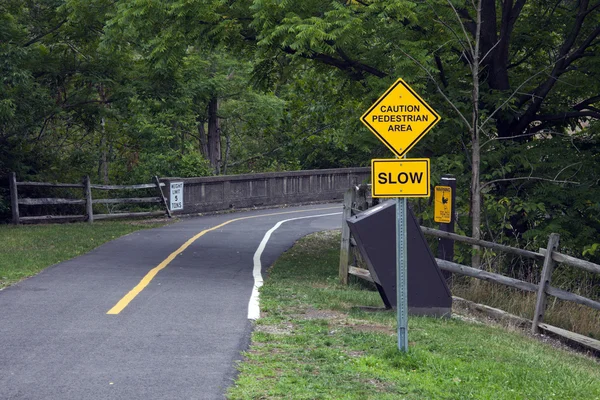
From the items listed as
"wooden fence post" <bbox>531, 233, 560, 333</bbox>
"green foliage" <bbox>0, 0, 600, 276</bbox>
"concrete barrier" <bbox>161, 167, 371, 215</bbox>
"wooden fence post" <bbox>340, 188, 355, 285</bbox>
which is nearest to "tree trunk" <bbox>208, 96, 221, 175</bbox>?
"concrete barrier" <bbox>161, 167, 371, 215</bbox>

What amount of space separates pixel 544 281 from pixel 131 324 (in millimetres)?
5442

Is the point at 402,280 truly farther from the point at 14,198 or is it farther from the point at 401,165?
the point at 14,198

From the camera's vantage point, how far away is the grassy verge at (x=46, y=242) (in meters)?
13.7

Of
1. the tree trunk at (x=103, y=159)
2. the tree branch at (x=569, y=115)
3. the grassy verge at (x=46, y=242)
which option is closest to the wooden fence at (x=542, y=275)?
the tree branch at (x=569, y=115)

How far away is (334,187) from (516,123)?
19.8 m

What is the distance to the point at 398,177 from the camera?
7.44 m

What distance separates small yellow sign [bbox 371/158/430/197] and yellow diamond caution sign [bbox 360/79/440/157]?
13.1 inches

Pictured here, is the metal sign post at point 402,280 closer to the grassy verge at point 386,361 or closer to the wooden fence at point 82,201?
the grassy verge at point 386,361

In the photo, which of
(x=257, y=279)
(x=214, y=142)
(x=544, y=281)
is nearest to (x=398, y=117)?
(x=544, y=281)

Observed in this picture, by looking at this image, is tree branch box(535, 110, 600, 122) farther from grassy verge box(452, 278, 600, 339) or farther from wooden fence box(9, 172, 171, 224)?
wooden fence box(9, 172, 171, 224)

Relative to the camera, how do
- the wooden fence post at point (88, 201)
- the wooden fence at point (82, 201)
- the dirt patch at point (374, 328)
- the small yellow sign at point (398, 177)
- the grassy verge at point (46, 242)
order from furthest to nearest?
the wooden fence post at point (88, 201), the wooden fence at point (82, 201), the grassy verge at point (46, 242), the dirt patch at point (374, 328), the small yellow sign at point (398, 177)

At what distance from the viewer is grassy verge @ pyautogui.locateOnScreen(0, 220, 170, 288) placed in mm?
13719

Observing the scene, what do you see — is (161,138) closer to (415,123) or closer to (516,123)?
(516,123)

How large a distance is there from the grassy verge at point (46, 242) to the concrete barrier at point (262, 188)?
127 inches
